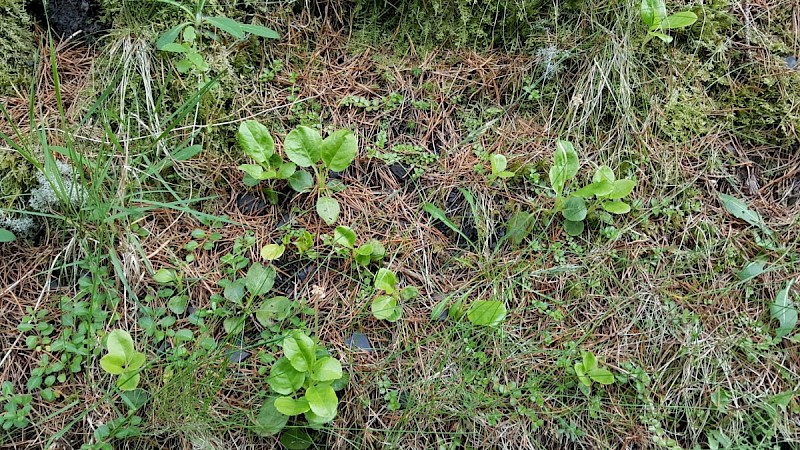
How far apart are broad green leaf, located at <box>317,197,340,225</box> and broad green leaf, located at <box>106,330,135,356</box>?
2.43ft

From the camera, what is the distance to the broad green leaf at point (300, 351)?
1735mm

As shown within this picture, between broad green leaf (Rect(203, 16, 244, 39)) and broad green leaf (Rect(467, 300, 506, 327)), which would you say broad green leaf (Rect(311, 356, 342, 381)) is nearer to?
broad green leaf (Rect(467, 300, 506, 327))

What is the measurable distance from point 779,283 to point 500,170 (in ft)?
3.63

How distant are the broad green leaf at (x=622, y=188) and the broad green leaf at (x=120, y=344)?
1727 millimetres

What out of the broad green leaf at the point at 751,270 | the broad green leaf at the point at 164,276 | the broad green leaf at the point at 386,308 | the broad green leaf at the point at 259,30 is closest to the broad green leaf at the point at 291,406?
the broad green leaf at the point at 386,308

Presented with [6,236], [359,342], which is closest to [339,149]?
[359,342]

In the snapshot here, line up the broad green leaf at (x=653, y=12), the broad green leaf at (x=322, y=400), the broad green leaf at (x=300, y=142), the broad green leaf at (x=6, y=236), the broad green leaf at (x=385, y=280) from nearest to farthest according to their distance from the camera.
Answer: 1. the broad green leaf at (x=322, y=400)
2. the broad green leaf at (x=6, y=236)
3. the broad green leaf at (x=385, y=280)
4. the broad green leaf at (x=300, y=142)
5. the broad green leaf at (x=653, y=12)

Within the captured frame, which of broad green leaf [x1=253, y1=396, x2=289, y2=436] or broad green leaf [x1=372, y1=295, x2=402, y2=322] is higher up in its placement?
broad green leaf [x1=372, y1=295, x2=402, y2=322]

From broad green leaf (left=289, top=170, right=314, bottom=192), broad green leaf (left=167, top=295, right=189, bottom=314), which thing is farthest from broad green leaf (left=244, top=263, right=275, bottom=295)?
broad green leaf (left=289, top=170, right=314, bottom=192)

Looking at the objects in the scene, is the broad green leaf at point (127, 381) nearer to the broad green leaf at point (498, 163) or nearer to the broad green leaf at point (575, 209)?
the broad green leaf at point (498, 163)

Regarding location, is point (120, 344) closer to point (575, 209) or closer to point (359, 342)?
point (359, 342)

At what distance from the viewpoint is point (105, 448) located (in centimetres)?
169

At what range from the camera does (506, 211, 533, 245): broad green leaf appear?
2074 mm

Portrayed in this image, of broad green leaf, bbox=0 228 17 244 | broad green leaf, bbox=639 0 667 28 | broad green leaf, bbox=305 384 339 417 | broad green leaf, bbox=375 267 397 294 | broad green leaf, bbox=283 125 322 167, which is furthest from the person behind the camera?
broad green leaf, bbox=639 0 667 28
